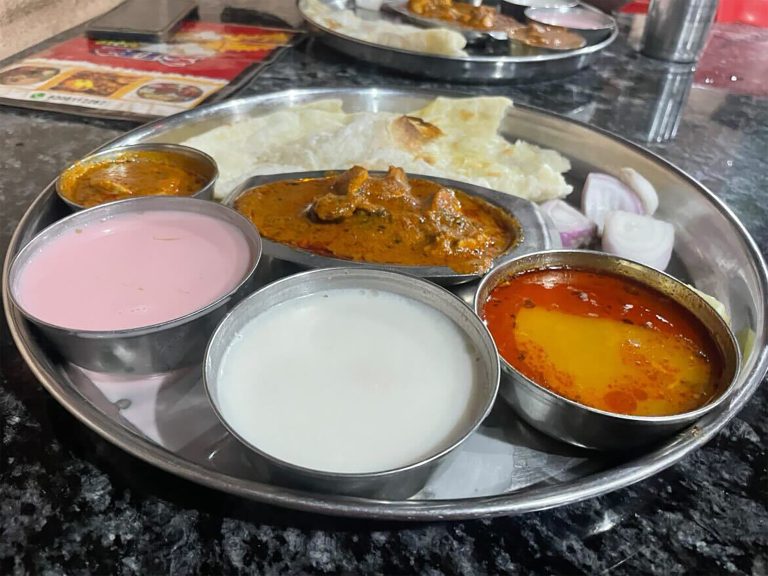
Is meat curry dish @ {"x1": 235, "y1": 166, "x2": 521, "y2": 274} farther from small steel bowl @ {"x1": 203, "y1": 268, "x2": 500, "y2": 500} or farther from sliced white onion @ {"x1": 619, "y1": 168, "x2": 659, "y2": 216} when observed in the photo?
sliced white onion @ {"x1": 619, "y1": 168, "x2": 659, "y2": 216}

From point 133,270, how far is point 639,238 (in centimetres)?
164

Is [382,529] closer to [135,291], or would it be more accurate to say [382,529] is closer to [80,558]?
[80,558]

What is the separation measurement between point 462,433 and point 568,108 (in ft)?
9.04

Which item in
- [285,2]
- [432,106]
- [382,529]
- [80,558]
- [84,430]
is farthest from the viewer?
[285,2]

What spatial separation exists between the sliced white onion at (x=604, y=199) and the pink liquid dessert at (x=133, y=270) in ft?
4.36

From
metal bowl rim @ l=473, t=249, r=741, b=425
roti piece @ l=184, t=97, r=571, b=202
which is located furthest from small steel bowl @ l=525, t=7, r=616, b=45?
metal bowl rim @ l=473, t=249, r=741, b=425

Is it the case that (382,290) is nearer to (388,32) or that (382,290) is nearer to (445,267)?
(445,267)

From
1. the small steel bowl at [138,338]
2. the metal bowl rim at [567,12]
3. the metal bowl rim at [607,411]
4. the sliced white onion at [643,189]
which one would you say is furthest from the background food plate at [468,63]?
the small steel bowl at [138,338]

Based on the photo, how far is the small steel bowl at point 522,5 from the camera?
15.6 ft

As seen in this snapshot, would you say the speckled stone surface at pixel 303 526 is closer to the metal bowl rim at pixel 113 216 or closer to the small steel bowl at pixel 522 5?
the metal bowl rim at pixel 113 216

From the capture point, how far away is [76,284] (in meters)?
1.62

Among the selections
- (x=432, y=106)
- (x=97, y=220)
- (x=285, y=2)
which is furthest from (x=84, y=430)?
(x=285, y=2)

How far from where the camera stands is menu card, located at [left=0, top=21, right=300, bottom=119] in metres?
2.96

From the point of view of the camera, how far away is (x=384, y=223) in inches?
81.0
